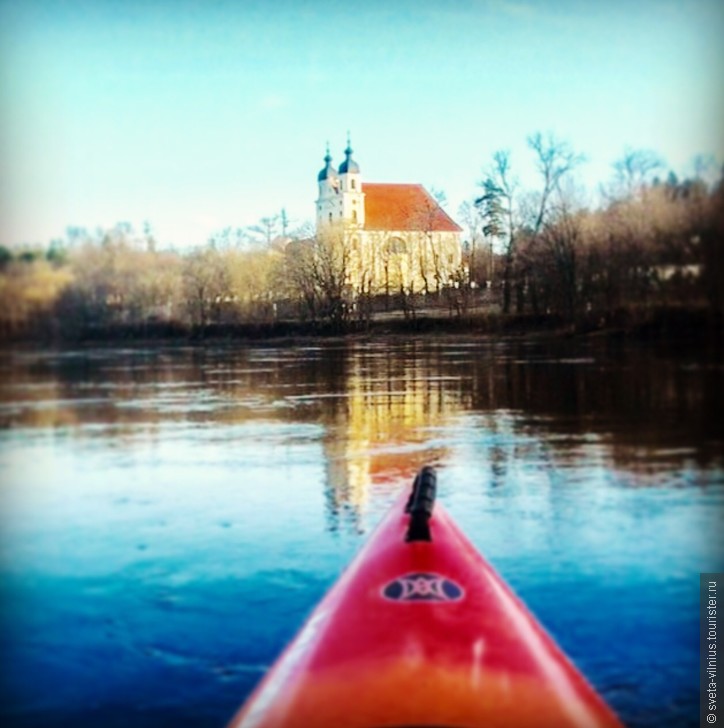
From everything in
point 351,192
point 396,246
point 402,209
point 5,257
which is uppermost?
point 351,192

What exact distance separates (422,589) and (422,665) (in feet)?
1.19

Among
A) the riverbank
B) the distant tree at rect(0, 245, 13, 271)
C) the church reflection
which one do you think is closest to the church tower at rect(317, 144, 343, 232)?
the riverbank

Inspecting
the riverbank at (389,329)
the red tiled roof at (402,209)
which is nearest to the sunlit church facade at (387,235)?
the red tiled roof at (402,209)

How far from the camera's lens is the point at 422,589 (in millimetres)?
2053

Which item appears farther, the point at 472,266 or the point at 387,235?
the point at 472,266

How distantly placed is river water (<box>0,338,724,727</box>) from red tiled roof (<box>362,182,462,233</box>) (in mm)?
1013

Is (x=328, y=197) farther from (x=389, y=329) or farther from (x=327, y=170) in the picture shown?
(x=389, y=329)

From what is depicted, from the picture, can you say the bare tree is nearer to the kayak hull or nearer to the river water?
the river water

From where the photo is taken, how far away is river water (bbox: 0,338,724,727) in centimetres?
257

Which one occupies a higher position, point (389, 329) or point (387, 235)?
point (387, 235)

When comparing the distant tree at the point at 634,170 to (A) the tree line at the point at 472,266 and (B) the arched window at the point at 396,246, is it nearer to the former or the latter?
(A) the tree line at the point at 472,266

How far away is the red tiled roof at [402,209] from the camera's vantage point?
547 cm

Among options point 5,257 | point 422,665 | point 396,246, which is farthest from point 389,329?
point 422,665

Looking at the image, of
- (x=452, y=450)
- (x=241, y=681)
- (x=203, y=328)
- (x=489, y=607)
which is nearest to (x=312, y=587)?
(x=241, y=681)
